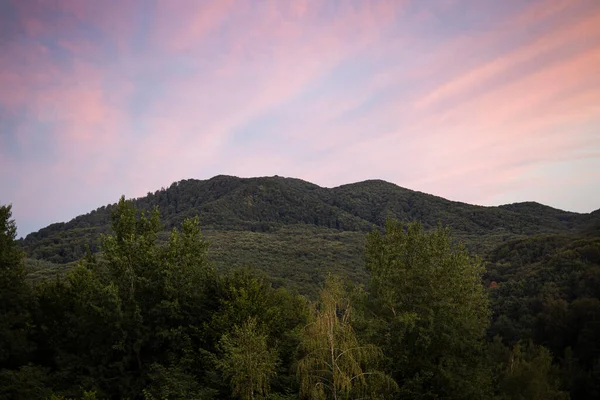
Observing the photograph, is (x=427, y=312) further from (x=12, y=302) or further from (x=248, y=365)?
(x=12, y=302)

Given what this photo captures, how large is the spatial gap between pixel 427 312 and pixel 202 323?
15.4 meters

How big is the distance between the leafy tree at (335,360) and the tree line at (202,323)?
0.70 meters

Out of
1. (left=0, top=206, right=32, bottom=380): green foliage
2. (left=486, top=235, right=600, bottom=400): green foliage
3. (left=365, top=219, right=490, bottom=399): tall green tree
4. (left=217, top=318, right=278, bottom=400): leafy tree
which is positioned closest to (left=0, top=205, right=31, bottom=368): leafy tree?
(left=0, top=206, right=32, bottom=380): green foliage

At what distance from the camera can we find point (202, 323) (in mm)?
26531

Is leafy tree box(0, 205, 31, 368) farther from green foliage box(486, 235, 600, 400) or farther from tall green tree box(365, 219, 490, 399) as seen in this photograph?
green foliage box(486, 235, 600, 400)

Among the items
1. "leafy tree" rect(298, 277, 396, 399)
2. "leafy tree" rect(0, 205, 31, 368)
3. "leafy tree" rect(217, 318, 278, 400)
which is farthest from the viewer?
"leafy tree" rect(0, 205, 31, 368)

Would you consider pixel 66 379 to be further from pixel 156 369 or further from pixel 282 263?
pixel 282 263

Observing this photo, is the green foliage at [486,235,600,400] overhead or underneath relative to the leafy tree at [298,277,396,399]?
underneath

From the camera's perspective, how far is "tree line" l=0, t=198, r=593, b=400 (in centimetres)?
2125

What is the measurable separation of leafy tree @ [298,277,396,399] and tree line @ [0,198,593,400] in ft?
2.31

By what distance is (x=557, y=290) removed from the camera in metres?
82.1

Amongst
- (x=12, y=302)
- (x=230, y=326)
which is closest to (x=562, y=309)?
(x=230, y=326)

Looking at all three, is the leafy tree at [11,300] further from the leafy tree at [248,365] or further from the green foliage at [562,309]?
the green foliage at [562,309]

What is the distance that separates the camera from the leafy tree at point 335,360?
640 inches
